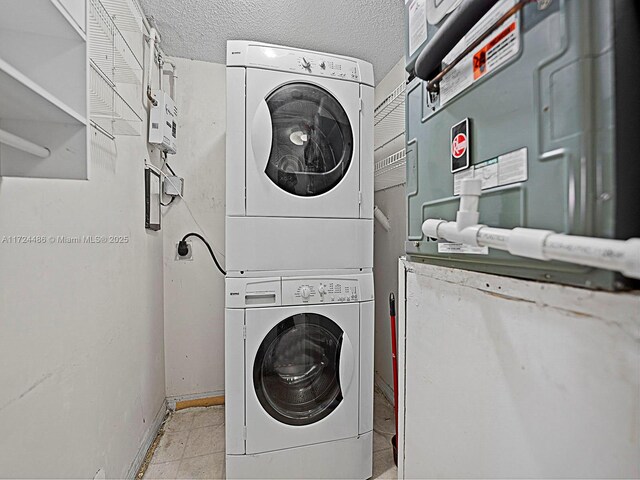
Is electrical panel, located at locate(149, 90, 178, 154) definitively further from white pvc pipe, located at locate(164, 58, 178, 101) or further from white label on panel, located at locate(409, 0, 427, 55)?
white label on panel, located at locate(409, 0, 427, 55)

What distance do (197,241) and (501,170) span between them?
2120mm

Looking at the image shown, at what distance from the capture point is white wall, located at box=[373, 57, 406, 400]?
7.05ft

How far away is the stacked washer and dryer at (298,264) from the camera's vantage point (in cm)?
145

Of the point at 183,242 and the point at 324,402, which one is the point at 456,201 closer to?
the point at 324,402

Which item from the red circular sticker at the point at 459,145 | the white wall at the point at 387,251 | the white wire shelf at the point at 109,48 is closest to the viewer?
the red circular sticker at the point at 459,145

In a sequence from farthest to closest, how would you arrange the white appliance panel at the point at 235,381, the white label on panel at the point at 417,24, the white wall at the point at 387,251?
1. the white wall at the point at 387,251
2. the white appliance panel at the point at 235,381
3. the white label on panel at the point at 417,24

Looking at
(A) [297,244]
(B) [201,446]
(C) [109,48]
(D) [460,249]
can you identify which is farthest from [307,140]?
(B) [201,446]

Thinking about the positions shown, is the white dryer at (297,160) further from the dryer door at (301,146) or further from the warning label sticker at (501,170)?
the warning label sticker at (501,170)

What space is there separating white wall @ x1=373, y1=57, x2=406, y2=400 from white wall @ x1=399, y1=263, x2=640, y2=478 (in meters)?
1.41

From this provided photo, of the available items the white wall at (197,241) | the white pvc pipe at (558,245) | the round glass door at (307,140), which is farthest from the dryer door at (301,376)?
the white pvc pipe at (558,245)

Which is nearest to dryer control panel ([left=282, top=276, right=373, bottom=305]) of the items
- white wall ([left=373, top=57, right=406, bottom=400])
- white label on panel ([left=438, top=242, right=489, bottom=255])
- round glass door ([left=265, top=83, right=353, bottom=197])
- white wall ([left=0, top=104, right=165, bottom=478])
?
round glass door ([left=265, top=83, right=353, bottom=197])

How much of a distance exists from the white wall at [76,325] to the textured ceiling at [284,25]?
78 cm

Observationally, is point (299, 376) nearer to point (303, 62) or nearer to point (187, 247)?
point (187, 247)

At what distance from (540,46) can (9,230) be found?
115 centimetres
